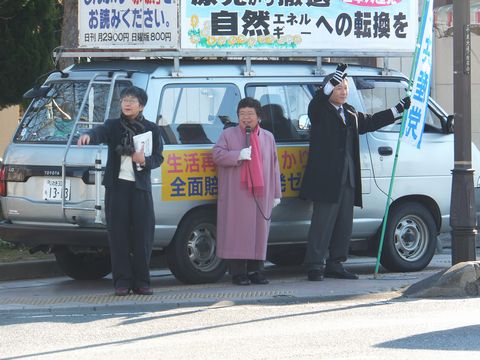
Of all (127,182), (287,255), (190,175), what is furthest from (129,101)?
(287,255)

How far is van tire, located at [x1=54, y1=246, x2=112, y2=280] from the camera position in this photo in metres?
11.4

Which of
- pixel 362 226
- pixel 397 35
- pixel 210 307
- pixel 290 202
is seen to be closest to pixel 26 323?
pixel 210 307

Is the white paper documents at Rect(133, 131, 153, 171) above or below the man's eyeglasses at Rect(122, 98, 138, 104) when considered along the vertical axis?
below

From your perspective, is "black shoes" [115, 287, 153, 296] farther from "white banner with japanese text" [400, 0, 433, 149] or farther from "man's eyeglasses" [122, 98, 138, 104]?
"white banner with japanese text" [400, 0, 433, 149]

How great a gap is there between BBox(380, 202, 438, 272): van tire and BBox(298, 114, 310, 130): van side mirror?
1.30 metres

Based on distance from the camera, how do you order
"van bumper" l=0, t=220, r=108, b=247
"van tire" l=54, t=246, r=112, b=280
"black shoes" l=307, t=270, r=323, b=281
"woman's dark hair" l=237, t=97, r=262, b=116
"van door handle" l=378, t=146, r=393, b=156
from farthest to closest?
"van door handle" l=378, t=146, r=393, b=156 → "van tire" l=54, t=246, r=112, b=280 → "black shoes" l=307, t=270, r=323, b=281 → "woman's dark hair" l=237, t=97, r=262, b=116 → "van bumper" l=0, t=220, r=108, b=247

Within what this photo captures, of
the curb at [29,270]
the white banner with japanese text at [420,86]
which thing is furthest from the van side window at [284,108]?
the curb at [29,270]

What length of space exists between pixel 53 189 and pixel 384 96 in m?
3.68

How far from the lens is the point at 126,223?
9.87 metres

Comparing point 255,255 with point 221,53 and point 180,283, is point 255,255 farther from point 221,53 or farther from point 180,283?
point 221,53

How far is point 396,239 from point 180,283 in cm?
233

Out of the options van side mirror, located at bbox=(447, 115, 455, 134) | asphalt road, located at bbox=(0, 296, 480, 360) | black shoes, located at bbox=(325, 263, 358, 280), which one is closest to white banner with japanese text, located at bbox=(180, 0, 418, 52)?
van side mirror, located at bbox=(447, 115, 455, 134)

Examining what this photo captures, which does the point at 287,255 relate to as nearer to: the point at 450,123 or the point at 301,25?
the point at 450,123

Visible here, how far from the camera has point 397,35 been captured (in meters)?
11.5
